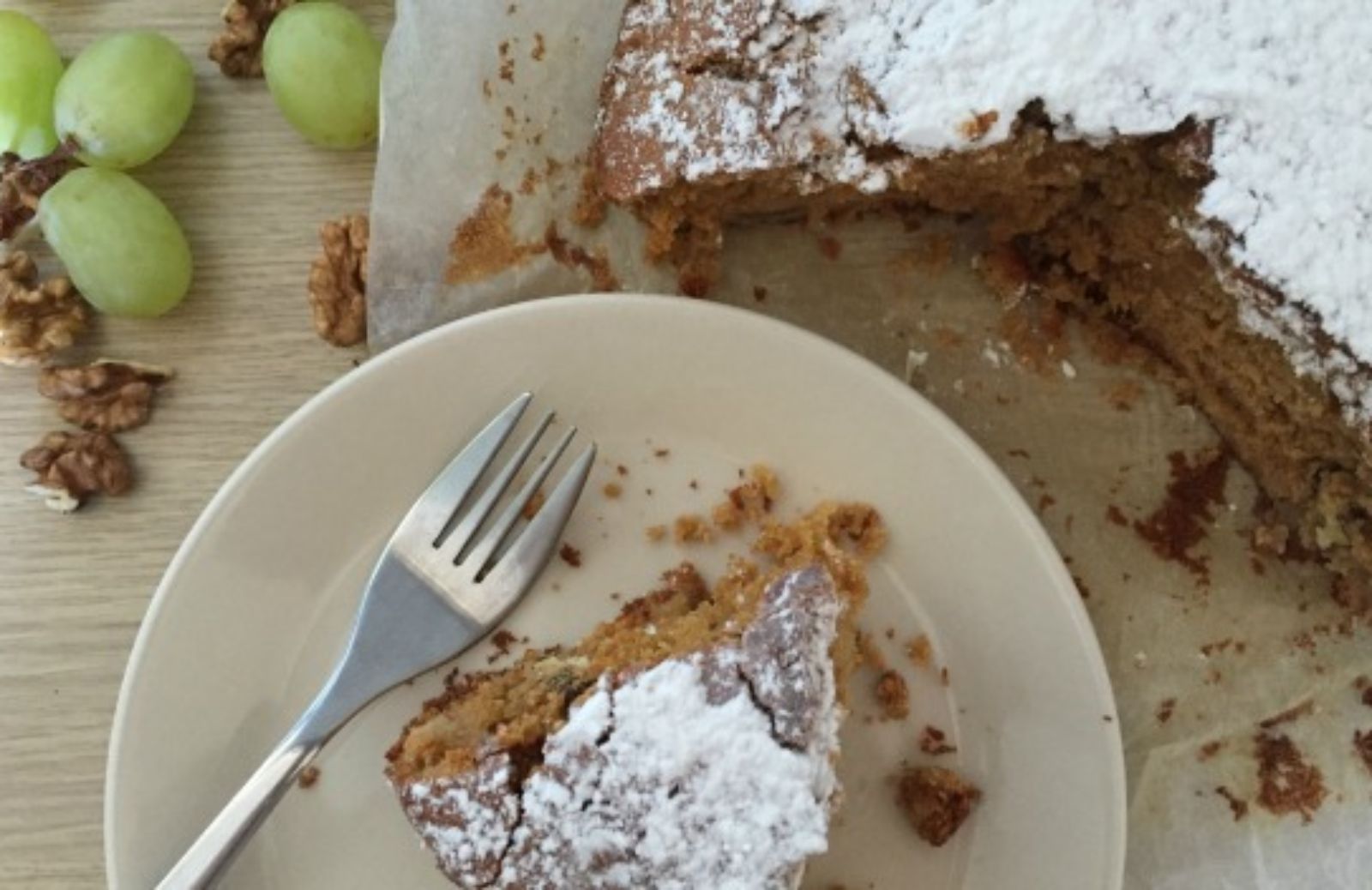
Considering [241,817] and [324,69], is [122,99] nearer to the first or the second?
[324,69]

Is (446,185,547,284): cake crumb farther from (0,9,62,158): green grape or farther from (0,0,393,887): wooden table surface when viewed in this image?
(0,9,62,158): green grape

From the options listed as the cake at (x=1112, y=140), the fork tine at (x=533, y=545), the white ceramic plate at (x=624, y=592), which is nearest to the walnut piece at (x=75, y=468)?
the white ceramic plate at (x=624, y=592)

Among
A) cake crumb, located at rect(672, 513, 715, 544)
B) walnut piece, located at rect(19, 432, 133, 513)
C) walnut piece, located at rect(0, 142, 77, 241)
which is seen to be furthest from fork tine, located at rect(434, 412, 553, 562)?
walnut piece, located at rect(0, 142, 77, 241)

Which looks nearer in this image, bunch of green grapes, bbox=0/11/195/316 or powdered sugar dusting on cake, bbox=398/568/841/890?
powdered sugar dusting on cake, bbox=398/568/841/890

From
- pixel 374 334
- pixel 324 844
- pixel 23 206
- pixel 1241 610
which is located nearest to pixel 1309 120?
pixel 1241 610

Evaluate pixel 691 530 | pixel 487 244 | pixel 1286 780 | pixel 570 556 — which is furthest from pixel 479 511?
pixel 1286 780

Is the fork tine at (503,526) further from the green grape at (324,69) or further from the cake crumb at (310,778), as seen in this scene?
the green grape at (324,69)

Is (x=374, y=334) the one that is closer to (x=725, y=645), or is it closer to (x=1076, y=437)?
(x=725, y=645)
